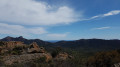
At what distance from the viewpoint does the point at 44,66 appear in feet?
43.8

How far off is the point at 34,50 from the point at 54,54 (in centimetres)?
401

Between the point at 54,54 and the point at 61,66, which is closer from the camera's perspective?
the point at 61,66

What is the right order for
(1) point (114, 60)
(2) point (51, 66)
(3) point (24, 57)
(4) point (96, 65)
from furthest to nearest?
1. (3) point (24, 57)
2. (4) point (96, 65)
3. (1) point (114, 60)
4. (2) point (51, 66)

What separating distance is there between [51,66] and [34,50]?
14.6 m

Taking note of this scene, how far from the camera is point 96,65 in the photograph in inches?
778

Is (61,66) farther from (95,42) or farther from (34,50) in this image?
(95,42)

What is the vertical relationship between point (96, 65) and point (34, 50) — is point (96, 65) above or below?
below

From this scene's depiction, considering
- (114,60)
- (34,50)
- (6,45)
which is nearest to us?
(114,60)

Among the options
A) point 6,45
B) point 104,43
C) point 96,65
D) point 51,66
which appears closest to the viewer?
point 51,66

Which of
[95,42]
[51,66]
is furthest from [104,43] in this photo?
[51,66]

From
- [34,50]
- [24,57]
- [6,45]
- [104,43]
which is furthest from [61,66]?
[104,43]

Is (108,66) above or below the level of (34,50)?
below

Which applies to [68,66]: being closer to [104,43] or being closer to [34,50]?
[34,50]

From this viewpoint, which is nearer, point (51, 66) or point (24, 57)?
point (51, 66)
